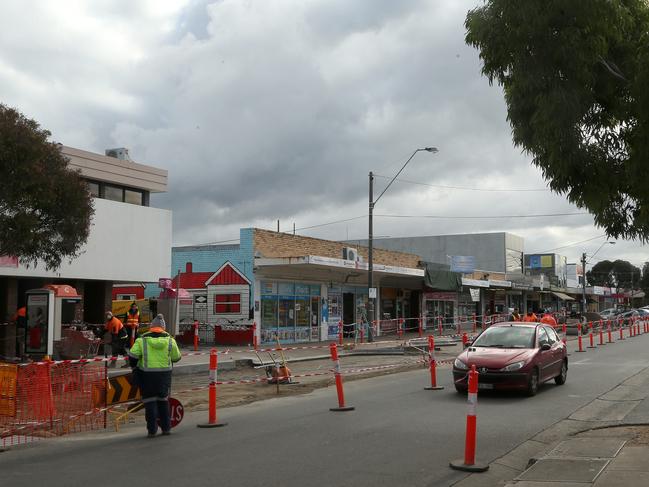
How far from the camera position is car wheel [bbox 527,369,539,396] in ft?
42.6

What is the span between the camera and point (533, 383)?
1317 cm

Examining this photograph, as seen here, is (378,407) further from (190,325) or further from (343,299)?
(343,299)

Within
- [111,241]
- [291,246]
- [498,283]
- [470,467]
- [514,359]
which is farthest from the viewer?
[498,283]

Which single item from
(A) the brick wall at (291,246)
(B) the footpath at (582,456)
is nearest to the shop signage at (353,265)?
(A) the brick wall at (291,246)

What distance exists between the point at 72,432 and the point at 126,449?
7.51ft

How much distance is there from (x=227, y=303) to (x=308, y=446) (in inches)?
860

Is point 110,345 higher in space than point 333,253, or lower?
lower

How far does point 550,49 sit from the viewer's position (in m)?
6.85

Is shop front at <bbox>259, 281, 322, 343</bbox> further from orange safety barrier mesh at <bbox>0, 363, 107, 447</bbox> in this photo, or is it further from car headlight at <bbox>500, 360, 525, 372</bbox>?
orange safety barrier mesh at <bbox>0, 363, 107, 447</bbox>

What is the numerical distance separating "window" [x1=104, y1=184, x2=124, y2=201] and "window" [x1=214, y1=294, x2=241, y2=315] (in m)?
6.41

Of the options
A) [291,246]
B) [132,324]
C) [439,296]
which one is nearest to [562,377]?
[132,324]

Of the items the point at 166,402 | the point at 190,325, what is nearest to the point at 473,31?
the point at 166,402

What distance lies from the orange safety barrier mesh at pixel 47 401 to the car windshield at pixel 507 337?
24.6 feet

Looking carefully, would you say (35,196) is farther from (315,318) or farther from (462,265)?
(462,265)
